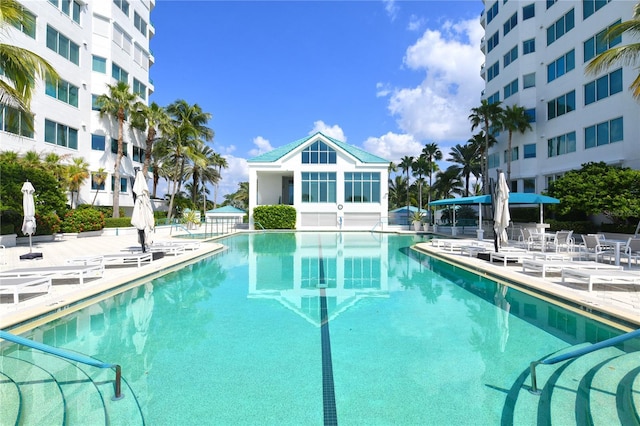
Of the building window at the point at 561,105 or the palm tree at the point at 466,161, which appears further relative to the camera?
the palm tree at the point at 466,161

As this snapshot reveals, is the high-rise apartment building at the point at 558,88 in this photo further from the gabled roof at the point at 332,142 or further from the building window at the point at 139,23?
the building window at the point at 139,23

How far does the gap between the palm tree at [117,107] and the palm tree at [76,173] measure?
2.56 metres

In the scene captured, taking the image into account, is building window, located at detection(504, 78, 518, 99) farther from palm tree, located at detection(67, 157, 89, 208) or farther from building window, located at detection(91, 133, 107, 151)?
building window, located at detection(91, 133, 107, 151)

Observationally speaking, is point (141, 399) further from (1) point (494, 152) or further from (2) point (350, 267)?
(1) point (494, 152)

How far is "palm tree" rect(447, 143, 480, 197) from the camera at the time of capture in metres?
41.5

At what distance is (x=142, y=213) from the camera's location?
1170 cm

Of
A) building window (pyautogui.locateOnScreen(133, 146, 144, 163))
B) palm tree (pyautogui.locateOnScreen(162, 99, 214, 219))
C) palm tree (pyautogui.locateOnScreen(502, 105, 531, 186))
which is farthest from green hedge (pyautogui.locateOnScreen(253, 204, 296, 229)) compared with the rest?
palm tree (pyautogui.locateOnScreen(502, 105, 531, 186))

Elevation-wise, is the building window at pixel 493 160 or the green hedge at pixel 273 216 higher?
the building window at pixel 493 160

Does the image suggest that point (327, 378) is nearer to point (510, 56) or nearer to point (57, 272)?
point (57, 272)

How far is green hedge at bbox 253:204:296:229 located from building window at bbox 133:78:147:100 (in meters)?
16.3

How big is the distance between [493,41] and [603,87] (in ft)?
49.7

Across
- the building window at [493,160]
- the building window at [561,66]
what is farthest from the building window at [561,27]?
the building window at [493,160]

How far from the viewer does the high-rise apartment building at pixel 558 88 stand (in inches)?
808

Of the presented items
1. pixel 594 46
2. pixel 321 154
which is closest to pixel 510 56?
pixel 594 46
